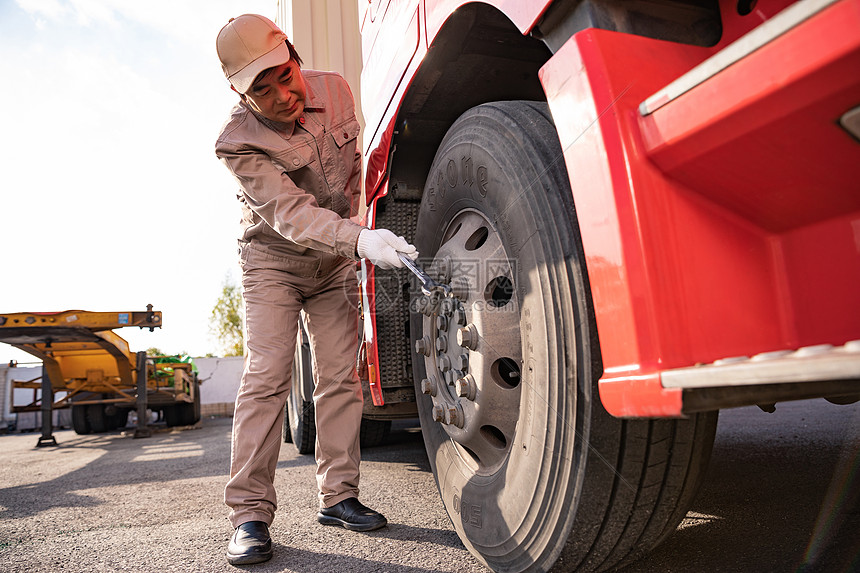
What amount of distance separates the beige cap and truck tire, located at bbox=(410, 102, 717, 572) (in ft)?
2.33

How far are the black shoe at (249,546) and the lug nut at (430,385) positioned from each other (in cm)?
66

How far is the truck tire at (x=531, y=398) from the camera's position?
40.3 inches

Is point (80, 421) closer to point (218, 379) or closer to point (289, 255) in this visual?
point (218, 379)

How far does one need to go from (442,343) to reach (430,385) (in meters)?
0.14

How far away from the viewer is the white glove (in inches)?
69.3

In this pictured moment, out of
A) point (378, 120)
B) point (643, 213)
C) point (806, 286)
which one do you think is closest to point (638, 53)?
point (643, 213)

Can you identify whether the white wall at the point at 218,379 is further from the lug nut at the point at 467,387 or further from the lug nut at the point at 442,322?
the lug nut at the point at 467,387

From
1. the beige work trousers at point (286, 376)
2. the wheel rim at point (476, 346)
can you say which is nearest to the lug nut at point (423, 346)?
the wheel rim at point (476, 346)

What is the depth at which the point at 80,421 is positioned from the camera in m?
7.75

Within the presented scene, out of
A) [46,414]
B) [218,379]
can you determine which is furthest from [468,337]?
[218,379]

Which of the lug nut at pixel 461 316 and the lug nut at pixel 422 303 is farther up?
the lug nut at pixel 422 303

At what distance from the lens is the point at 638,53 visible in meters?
0.91

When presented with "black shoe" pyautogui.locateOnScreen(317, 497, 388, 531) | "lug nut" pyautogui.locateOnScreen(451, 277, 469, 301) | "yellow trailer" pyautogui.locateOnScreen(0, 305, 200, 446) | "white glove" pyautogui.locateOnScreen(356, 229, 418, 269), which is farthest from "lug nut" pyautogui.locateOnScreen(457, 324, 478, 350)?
"yellow trailer" pyautogui.locateOnScreen(0, 305, 200, 446)

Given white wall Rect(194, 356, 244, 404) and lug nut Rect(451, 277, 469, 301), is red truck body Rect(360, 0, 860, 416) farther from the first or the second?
white wall Rect(194, 356, 244, 404)
